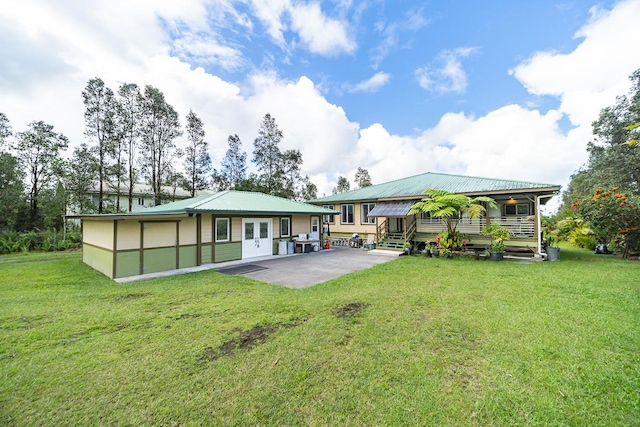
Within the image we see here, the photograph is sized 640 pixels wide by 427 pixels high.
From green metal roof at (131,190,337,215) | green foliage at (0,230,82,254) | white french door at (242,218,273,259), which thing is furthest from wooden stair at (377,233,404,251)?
green foliage at (0,230,82,254)

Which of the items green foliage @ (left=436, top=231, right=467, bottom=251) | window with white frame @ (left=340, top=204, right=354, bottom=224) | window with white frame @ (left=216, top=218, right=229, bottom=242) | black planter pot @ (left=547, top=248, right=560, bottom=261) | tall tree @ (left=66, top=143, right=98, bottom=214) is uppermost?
tall tree @ (left=66, top=143, right=98, bottom=214)

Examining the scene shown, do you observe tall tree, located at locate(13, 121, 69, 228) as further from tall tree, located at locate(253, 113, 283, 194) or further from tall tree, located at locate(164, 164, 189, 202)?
tall tree, located at locate(253, 113, 283, 194)

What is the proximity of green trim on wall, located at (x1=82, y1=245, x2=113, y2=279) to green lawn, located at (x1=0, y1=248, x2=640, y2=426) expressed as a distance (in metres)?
2.05

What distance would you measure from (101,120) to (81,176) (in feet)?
15.7

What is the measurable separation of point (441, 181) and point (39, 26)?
19.1 m

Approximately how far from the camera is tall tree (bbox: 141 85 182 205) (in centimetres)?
2158

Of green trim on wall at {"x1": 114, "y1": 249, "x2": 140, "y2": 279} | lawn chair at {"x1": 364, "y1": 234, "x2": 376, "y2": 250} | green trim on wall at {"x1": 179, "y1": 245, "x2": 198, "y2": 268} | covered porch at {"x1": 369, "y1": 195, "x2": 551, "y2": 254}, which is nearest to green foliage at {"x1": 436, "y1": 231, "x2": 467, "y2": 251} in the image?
covered porch at {"x1": 369, "y1": 195, "x2": 551, "y2": 254}

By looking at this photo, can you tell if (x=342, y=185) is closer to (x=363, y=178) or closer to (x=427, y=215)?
(x=363, y=178)

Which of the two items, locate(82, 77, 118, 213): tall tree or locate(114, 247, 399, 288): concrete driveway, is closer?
locate(114, 247, 399, 288): concrete driveway

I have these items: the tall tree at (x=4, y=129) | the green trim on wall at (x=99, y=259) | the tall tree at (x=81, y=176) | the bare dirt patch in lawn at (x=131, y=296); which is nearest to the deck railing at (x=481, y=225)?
the bare dirt patch in lawn at (x=131, y=296)

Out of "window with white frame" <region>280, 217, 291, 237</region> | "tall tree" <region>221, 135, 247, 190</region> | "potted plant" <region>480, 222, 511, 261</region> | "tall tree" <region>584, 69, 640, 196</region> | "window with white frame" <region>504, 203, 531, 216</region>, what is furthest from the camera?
"tall tree" <region>221, 135, 247, 190</region>

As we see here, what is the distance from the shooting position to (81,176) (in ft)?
65.5

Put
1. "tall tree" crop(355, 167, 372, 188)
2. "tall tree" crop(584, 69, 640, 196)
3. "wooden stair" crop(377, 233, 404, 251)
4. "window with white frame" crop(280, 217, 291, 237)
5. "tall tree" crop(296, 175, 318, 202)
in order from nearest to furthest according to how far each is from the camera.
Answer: "window with white frame" crop(280, 217, 291, 237) < "wooden stair" crop(377, 233, 404, 251) < "tall tree" crop(584, 69, 640, 196) < "tall tree" crop(296, 175, 318, 202) < "tall tree" crop(355, 167, 372, 188)

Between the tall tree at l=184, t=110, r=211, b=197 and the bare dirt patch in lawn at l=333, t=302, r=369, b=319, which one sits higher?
the tall tree at l=184, t=110, r=211, b=197
